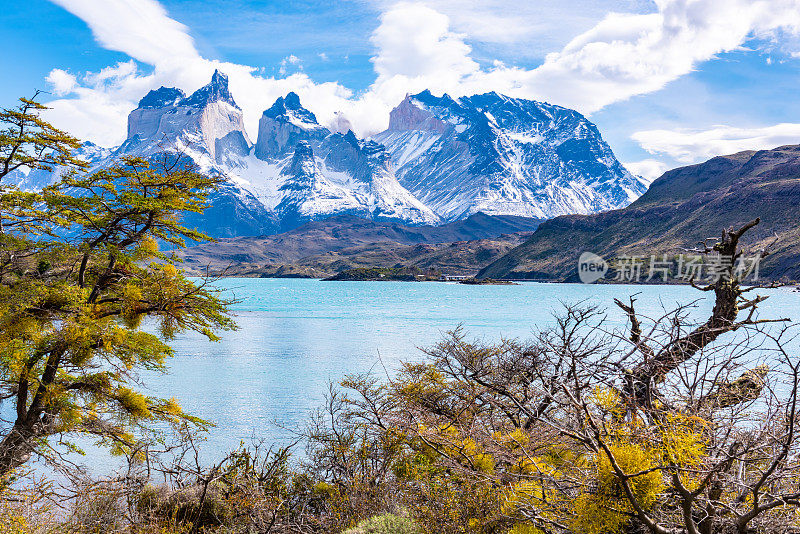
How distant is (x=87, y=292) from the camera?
37.7 feet

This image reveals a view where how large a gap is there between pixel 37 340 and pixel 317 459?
10.1m

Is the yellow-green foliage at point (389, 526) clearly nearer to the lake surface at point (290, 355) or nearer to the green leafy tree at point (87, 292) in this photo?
the lake surface at point (290, 355)

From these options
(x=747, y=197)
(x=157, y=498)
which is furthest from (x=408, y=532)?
(x=747, y=197)

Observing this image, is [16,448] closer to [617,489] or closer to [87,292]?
[87,292]

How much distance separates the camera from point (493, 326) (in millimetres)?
67188

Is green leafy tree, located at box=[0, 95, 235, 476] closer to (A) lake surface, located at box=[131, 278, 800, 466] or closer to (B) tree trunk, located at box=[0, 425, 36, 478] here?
(B) tree trunk, located at box=[0, 425, 36, 478]

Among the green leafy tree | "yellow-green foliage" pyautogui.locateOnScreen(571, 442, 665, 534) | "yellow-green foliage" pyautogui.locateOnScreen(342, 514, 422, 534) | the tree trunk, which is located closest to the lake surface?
"yellow-green foliage" pyautogui.locateOnScreen(571, 442, 665, 534)

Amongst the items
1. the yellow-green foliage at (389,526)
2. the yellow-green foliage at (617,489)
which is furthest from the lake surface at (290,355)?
the yellow-green foliage at (389,526)

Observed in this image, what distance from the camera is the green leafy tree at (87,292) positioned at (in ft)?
35.9

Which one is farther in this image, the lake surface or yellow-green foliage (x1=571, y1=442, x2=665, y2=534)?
the lake surface

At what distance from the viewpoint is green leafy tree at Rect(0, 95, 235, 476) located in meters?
10.9

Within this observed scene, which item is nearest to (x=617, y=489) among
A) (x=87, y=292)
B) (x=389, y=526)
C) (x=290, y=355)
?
(x=389, y=526)

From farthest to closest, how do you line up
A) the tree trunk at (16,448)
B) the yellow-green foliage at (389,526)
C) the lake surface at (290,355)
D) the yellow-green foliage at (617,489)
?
the lake surface at (290,355), the tree trunk at (16,448), the yellow-green foliage at (389,526), the yellow-green foliage at (617,489)

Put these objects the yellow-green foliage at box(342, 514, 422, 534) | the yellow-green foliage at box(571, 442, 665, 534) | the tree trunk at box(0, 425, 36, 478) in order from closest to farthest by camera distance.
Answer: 1. the yellow-green foliage at box(571, 442, 665, 534)
2. the yellow-green foliage at box(342, 514, 422, 534)
3. the tree trunk at box(0, 425, 36, 478)
